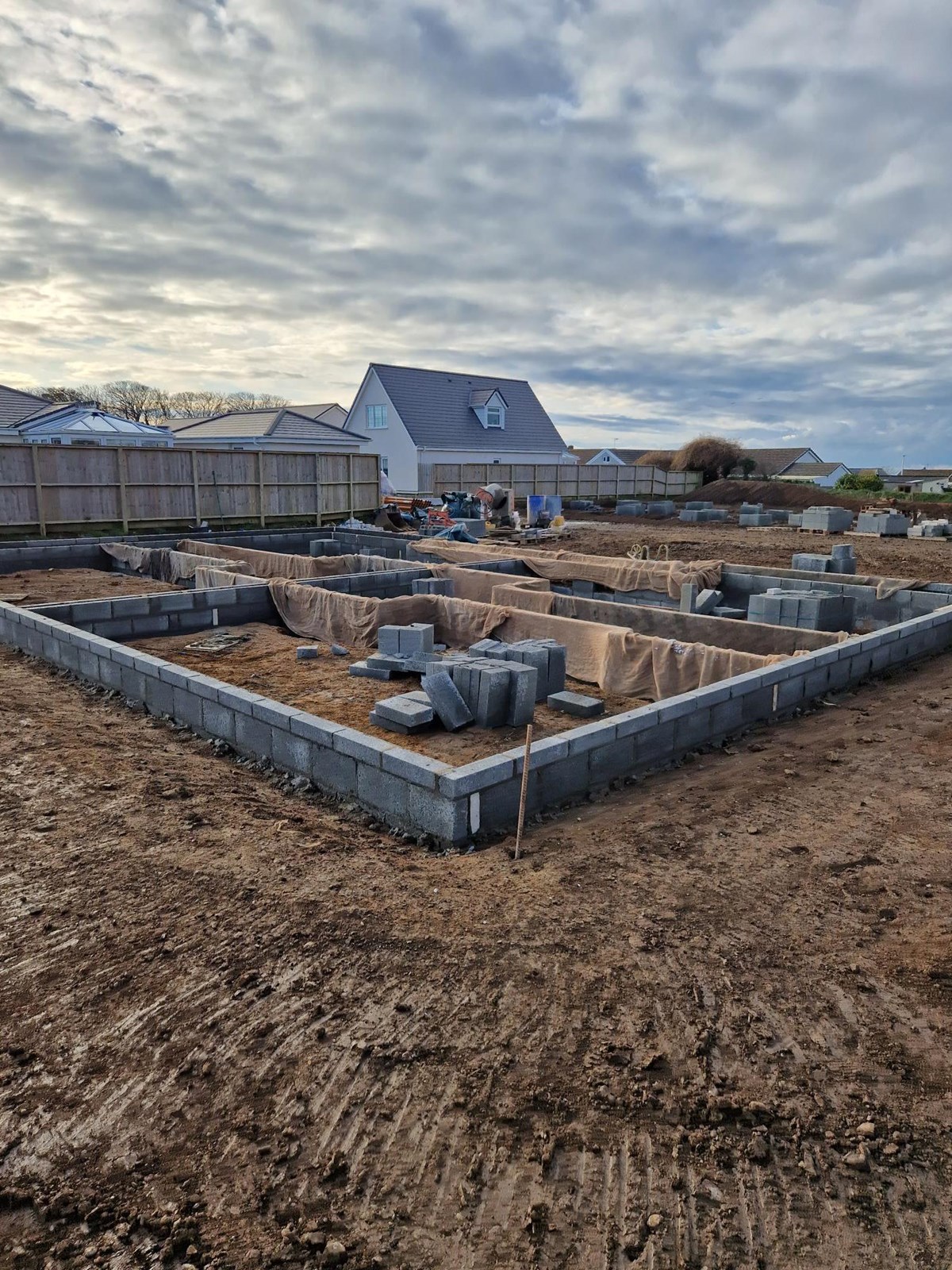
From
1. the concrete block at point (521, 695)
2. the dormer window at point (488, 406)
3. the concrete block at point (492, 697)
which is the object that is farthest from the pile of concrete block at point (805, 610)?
the dormer window at point (488, 406)

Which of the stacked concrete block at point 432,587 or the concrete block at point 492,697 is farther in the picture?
the stacked concrete block at point 432,587

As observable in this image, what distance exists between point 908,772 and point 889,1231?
3773mm

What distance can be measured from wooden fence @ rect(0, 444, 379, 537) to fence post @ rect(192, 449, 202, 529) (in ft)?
0.06

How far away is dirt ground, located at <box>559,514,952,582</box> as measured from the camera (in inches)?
634

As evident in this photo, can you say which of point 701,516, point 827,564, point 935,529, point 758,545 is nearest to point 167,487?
point 758,545

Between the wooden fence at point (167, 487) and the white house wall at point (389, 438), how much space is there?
1139cm

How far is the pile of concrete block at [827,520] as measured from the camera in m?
24.0

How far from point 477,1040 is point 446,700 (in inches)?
143

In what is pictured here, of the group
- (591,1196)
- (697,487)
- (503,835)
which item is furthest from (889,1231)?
(697,487)

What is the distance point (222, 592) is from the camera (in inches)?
426

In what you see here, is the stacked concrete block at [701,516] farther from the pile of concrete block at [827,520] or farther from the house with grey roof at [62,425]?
the house with grey roof at [62,425]

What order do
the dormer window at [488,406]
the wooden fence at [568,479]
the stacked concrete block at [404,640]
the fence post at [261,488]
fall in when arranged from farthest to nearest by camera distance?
the dormer window at [488,406] → the wooden fence at [568,479] → the fence post at [261,488] → the stacked concrete block at [404,640]

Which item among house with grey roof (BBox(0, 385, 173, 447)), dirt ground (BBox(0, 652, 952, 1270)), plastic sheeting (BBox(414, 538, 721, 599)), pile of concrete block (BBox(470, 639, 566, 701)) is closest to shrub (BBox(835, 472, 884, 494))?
plastic sheeting (BBox(414, 538, 721, 599))

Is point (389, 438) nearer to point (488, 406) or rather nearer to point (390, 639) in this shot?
point (488, 406)
